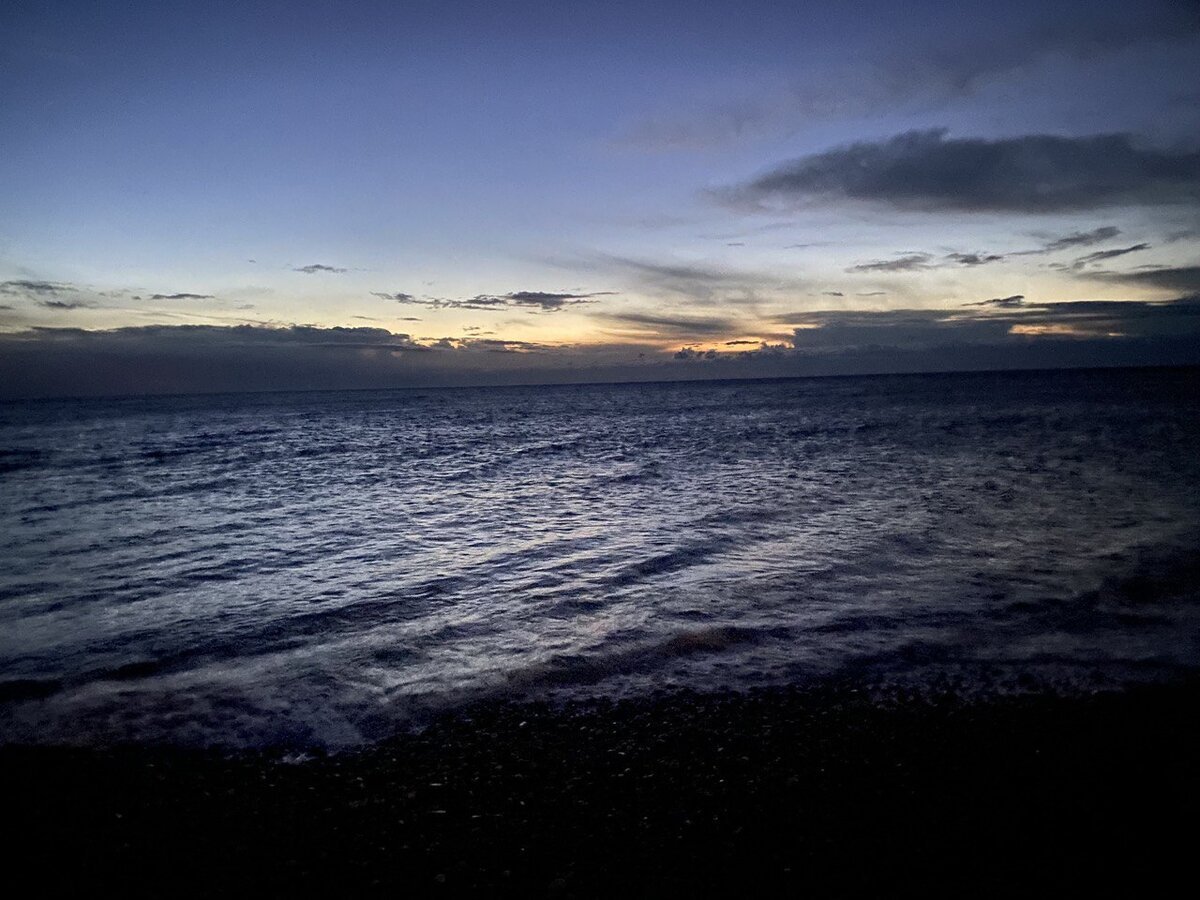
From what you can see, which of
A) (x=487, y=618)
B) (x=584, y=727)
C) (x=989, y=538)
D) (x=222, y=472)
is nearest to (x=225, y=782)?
(x=584, y=727)

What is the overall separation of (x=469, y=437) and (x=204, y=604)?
4994 cm

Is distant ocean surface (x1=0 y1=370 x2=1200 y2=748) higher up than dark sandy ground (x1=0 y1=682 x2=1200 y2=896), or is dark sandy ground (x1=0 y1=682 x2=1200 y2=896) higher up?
dark sandy ground (x1=0 y1=682 x2=1200 y2=896)

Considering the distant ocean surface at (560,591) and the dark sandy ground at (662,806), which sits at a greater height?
the dark sandy ground at (662,806)

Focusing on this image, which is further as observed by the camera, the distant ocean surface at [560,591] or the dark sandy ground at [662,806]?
the distant ocean surface at [560,591]

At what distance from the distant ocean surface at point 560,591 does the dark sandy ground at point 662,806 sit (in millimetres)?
743

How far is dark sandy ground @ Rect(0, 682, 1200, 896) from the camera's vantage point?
436 cm

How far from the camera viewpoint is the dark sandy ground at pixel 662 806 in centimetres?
436

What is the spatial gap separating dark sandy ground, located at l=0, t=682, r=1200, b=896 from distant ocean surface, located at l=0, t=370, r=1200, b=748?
2.44 feet

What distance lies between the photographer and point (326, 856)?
4.61m

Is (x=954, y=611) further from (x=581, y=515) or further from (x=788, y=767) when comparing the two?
(x=581, y=515)

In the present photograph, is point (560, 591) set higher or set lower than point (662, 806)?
lower

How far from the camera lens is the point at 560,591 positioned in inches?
463

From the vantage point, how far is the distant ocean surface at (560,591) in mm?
7586

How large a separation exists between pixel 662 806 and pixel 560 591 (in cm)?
685
